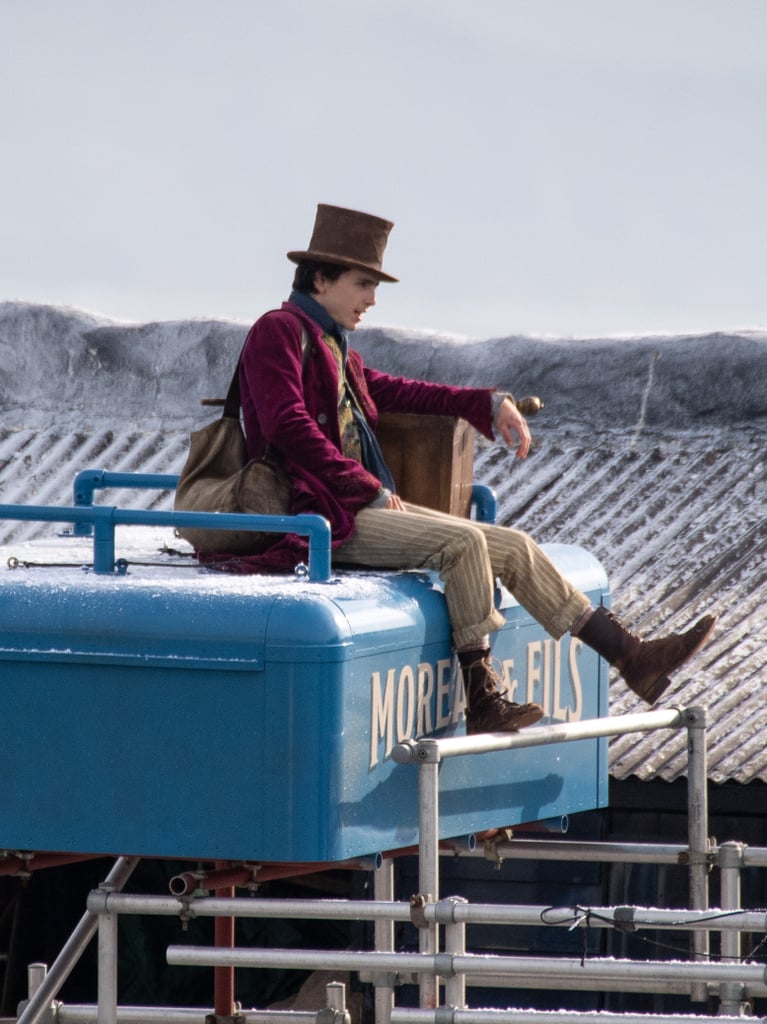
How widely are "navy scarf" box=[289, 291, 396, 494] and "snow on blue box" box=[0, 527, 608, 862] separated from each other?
0.64m

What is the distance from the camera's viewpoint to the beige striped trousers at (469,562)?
544 centimetres

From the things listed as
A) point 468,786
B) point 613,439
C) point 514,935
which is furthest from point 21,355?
point 468,786

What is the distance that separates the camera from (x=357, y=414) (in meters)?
5.76

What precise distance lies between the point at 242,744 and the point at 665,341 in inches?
310

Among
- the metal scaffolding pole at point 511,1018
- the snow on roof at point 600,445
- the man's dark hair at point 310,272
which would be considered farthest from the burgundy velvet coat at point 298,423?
the snow on roof at point 600,445

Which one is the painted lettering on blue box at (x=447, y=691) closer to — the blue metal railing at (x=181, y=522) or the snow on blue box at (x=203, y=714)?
the snow on blue box at (x=203, y=714)

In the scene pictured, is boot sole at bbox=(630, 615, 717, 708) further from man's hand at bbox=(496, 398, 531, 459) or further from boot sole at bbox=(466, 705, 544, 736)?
man's hand at bbox=(496, 398, 531, 459)

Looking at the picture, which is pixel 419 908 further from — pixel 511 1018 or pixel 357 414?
pixel 357 414

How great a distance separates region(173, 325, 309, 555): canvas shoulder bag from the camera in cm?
549

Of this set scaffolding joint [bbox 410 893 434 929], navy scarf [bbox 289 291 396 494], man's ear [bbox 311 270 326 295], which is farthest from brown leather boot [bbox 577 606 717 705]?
man's ear [bbox 311 270 326 295]

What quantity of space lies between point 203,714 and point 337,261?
56.4 inches

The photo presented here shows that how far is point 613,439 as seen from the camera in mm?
11820

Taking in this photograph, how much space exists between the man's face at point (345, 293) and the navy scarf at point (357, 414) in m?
0.02

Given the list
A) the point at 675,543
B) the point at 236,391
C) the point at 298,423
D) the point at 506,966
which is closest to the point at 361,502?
the point at 298,423
